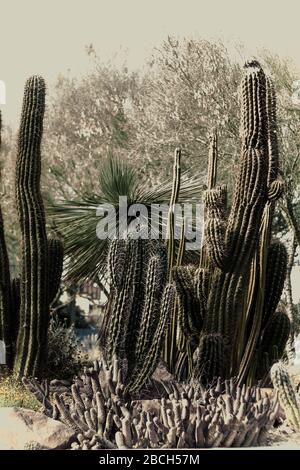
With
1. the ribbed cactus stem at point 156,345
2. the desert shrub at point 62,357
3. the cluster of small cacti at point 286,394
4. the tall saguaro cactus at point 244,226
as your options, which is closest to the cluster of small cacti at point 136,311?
the ribbed cactus stem at point 156,345

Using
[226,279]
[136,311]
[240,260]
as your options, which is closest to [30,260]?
[136,311]

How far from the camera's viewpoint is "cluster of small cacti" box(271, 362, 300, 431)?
8109 millimetres

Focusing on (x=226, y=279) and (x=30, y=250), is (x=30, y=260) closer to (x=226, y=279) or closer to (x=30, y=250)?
(x=30, y=250)

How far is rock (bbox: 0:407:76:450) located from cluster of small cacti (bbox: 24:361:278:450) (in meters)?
0.13

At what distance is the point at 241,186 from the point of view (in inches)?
358

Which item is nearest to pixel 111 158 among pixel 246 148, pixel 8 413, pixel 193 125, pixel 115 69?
pixel 246 148

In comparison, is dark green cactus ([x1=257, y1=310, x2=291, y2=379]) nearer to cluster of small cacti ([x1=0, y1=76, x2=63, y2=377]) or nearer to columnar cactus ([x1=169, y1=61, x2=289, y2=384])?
columnar cactus ([x1=169, y1=61, x2=289, y2=384])

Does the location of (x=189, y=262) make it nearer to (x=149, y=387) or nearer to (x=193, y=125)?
(x=149, y=387)

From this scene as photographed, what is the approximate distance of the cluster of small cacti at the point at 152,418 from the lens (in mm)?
7234

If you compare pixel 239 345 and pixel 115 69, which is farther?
pixel 115 69

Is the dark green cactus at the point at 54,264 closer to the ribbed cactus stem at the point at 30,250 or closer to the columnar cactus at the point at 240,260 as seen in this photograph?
the ribbed cactus stem at the point at 30,250

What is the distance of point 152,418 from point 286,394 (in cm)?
152
